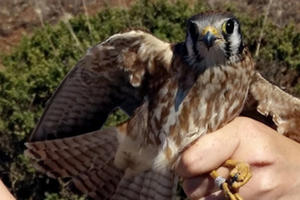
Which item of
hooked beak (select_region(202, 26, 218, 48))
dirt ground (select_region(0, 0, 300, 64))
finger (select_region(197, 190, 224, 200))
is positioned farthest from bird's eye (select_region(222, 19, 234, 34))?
dirt ground (select_region(0, 0, 300, 64))

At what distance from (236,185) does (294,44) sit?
16.1ft

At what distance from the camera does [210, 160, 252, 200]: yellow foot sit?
398 cm

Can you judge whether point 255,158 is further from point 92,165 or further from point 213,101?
point 92,165

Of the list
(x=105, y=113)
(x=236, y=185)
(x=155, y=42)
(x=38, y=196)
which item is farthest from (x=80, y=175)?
(x=38, y=196)

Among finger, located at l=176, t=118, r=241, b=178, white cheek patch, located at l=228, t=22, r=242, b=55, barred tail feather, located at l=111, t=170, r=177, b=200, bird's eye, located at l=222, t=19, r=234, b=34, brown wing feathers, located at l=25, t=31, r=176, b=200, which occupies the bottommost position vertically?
barred tail feather, located at l=111, t=170, r=177, b=200

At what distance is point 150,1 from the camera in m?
9.35

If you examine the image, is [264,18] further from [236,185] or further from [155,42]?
[236,185]

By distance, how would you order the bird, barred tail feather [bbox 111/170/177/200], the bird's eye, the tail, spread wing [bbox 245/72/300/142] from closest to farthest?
the bird's eye
the bird
spread wing [bbox 245/72/300/142]
barred tail feather [bbox 111/170/177/200]
the tail

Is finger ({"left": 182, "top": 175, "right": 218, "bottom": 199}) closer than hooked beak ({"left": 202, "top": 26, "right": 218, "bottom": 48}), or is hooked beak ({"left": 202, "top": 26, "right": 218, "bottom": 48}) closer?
finger ({"left": 182, "top": 175, "right": 218, "bottom": 199})

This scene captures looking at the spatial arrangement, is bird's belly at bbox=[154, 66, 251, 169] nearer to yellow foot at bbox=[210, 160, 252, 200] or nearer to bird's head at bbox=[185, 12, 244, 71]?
bird's head at bbox=[185, 12, 244, 71]

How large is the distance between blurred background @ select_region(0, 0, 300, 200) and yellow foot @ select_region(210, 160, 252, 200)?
2.55 meters

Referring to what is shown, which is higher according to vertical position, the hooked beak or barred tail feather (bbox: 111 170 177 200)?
the hooked beak

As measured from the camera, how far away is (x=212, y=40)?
14.6 feet

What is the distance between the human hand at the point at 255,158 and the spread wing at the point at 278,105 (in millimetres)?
793
